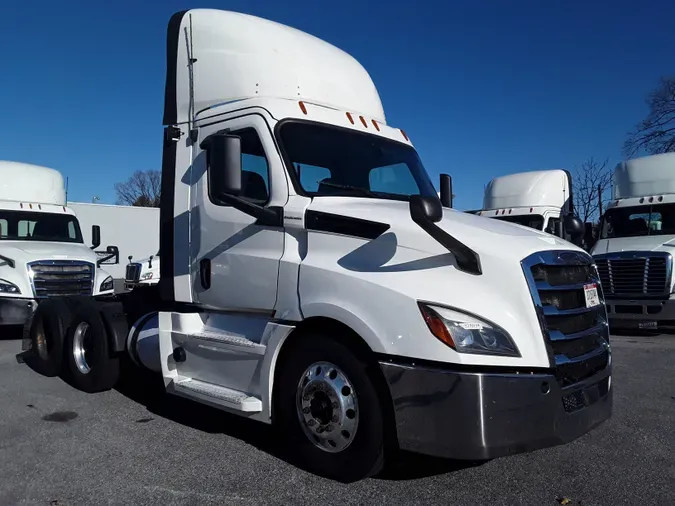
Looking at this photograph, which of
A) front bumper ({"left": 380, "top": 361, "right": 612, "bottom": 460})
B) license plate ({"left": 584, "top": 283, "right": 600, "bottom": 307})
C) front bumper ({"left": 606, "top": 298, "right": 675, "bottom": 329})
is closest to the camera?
front bumper ({"left": 380, "top": 361, "right": 612, "bottom": 460})

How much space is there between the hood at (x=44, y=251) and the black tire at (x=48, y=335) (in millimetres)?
2675

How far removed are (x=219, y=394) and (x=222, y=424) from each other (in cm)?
95

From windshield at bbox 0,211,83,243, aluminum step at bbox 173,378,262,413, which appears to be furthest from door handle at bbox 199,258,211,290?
windshield at bbox 0,211,83,243

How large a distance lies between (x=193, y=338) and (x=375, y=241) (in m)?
1.97

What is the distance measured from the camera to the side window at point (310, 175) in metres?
4.54

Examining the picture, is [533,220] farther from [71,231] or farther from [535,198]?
[71,231]

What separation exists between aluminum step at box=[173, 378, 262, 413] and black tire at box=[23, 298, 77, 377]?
280cm

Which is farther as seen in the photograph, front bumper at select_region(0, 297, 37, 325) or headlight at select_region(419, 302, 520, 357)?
front bumper at select_region(0, 297, 37, 325)

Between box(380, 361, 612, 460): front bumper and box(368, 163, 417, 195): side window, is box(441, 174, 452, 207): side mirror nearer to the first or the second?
box(368, 163, 417, 195): side window

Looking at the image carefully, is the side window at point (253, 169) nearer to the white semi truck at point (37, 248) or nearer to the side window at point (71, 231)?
the white semi truck at point (37, 248)

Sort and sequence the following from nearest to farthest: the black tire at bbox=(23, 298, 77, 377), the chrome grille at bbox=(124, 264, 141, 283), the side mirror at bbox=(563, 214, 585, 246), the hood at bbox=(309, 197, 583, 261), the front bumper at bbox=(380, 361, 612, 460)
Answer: the front bumper at bbox=(380, 361, 612, 460) → the hood at bbox=(309, 197, 583, 261) → the side mirror at bbox=(563, 214, 585, 246) → the black tire at bbox=(23, 298, 77, 377) → the chrome grille at bbox=(124, 264, 141, 283)

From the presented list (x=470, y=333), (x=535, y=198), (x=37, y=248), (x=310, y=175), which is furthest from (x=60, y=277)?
(x=535, y=198)

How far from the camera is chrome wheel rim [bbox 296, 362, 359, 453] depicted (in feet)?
12.9

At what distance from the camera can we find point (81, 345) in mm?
6938
